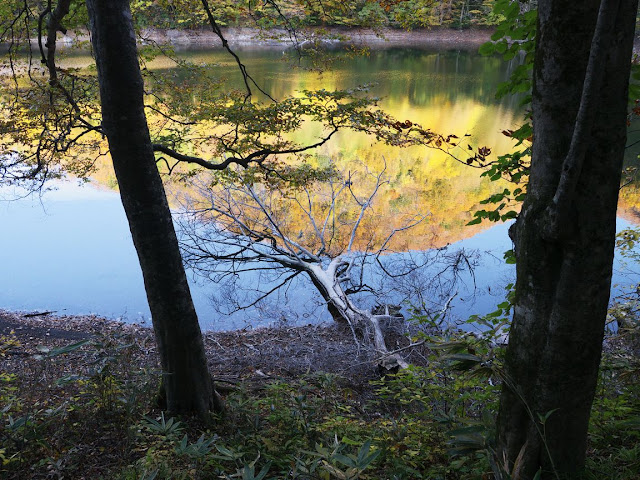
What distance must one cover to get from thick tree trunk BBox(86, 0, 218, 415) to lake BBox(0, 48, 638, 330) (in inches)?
142

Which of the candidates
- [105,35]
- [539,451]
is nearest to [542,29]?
[539,451]

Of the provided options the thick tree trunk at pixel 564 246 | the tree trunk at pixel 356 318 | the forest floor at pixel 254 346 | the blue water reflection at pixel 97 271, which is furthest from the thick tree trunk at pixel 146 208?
the blue water reflection at pixel 97 271

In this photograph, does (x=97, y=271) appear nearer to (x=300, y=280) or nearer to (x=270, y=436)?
(x=300, y=280)

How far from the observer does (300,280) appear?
10.3m

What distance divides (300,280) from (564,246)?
8.70 meters

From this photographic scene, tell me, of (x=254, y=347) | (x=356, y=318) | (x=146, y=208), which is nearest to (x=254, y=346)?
(x=254, y=347)

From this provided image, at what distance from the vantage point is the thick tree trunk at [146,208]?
9.98ft

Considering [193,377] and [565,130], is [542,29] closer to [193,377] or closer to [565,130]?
[565,130]

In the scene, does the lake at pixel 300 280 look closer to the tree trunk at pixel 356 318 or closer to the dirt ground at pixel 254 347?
the tree trunk at pixel 356 318

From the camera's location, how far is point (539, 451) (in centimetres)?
191

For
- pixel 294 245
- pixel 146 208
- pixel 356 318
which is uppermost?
pixel 146 208

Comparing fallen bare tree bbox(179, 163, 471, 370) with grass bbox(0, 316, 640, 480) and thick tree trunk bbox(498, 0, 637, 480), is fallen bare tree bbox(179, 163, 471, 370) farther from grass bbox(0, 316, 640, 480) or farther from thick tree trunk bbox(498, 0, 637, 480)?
thick tree trunk bbox(498, 0, 637, 480)

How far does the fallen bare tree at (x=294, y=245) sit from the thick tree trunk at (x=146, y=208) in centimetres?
481

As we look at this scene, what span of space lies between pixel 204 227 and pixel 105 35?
28.3ft
